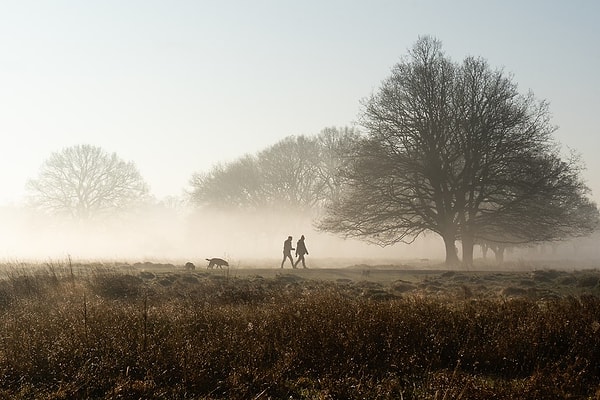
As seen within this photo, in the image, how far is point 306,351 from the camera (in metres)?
7.98

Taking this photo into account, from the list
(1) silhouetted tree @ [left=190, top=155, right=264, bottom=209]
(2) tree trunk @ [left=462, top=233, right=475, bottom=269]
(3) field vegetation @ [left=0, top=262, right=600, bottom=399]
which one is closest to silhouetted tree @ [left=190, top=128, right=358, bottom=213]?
(1) silhouetted tree @ [left=190, top=155, right=264, bottom=209]

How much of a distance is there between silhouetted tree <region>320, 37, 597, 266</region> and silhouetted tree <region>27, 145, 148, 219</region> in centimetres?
3919

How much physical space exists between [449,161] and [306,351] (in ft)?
77.9

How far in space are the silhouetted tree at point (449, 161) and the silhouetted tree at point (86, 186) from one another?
129 feet

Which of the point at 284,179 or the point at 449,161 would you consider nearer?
the point at 449,161

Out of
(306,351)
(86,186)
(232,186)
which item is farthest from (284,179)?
(306,351)

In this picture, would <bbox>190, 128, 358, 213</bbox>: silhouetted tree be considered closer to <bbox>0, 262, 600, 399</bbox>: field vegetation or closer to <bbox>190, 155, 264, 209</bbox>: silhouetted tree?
<bbox>190, 155, 264, 209</bbox>: silhouetted tree

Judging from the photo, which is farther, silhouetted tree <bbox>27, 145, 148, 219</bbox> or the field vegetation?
silhouetted tree <bbox>27, 145, 148, 219</bbox>

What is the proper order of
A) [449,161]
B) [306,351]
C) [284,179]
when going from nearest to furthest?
1. [306,351]
2. [449,161]
3. [284,179]

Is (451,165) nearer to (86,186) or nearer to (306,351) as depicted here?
(306,351)

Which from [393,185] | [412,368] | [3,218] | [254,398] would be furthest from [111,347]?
[3,218]

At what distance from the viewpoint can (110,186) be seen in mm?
62844

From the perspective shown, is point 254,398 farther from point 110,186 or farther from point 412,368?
point 110,186

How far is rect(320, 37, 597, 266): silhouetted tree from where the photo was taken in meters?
28.9
